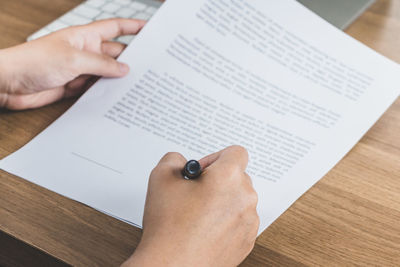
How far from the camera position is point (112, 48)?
66 centimetres

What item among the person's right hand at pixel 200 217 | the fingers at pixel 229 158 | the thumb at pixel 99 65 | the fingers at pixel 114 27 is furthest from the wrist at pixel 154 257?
the fingers at pixel 114 27

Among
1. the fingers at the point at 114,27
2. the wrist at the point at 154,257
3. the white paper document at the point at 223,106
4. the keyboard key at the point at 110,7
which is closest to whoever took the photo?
the wrist at the point at 154,257

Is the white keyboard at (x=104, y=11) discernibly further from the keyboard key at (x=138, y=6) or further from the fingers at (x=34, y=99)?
the fingers at (x=34, y=99)

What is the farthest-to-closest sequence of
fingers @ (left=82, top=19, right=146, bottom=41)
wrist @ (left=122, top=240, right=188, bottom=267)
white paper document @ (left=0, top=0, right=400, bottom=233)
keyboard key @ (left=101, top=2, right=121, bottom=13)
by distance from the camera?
keyboard key @ (left=101, top=2, right=121, bottom=13)
fingers @ (left=82, top=19, right=146, bottom=41)
white paper document @ (left=0, top=0, right=400, bottom=233)
wrist @ (left=122, top=240, right=188, bottom=267)

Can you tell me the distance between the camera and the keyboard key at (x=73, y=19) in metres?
0.72

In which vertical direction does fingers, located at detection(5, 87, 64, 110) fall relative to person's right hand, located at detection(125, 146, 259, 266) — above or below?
below

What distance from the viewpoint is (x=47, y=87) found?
0.60 metres

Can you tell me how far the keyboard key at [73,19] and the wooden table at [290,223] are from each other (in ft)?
0.73

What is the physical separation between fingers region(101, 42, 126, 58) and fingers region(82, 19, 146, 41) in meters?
0.01

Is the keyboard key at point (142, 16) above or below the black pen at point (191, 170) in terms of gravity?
below

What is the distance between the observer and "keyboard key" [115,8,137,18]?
0.74 meters

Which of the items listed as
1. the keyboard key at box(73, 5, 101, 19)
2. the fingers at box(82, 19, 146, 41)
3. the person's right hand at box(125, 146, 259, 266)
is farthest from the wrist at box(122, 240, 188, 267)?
the keyboard key at box(73, 5, 101, 19)

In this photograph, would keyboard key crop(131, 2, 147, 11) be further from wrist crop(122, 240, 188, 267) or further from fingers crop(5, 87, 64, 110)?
wrist crop(122, 240, 188, 267)

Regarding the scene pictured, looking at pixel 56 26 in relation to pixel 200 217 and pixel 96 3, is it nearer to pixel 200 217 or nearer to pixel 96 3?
pixel 96 3
